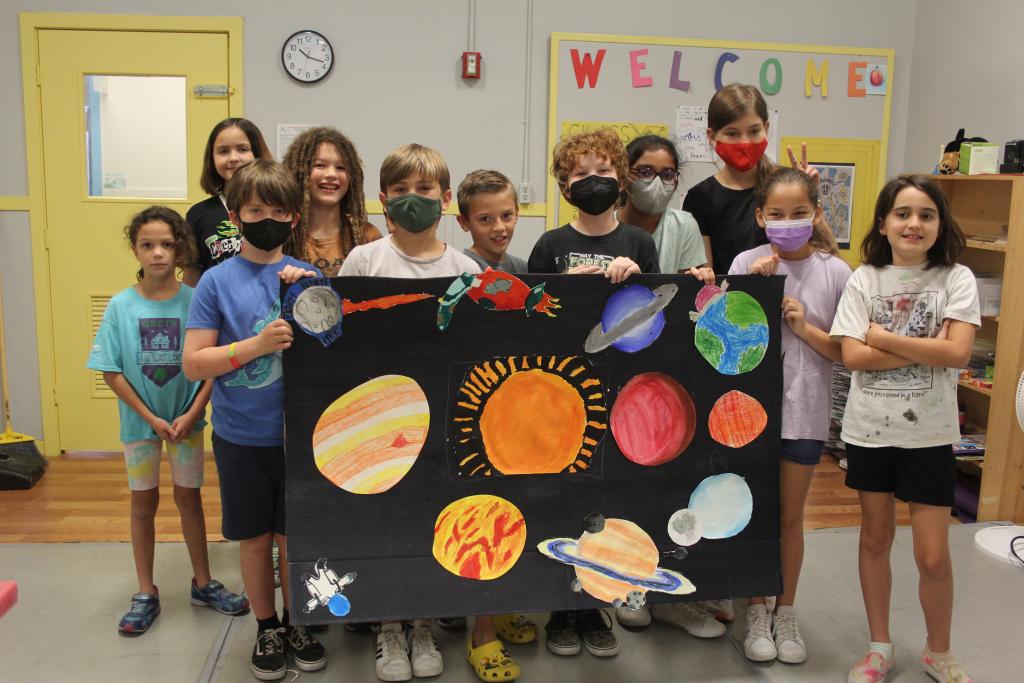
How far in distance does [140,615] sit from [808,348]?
213 centimetres

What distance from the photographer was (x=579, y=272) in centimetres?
211

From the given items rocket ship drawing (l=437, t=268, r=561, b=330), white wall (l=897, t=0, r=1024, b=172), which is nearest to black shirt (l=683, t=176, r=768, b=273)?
rocket ship drawing (l=437, t=268, r=561, b=330)

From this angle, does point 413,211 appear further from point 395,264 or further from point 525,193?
point 525,193

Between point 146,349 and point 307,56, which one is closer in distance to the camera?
point 146,349

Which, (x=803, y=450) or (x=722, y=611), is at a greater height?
(x=803, y=450)

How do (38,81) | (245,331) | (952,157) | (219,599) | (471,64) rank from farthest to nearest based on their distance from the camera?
(471,64) → (38,81) → (952,157) → (219,599) → (245,331)

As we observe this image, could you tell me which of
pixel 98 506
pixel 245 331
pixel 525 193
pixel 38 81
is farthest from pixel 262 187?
pixel 38 81

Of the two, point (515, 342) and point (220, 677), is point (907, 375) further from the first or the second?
point (220, 677)

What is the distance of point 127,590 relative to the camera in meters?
2.79

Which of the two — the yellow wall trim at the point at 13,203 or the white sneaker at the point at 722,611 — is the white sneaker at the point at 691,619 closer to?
the white sneaker at the point at 722,611

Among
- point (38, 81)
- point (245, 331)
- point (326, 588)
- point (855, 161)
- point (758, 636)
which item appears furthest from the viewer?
point (855, 161)

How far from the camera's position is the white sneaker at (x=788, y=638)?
7.86ft

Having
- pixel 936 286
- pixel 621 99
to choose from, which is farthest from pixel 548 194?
pixel 936 286

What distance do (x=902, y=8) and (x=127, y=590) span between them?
467cm
